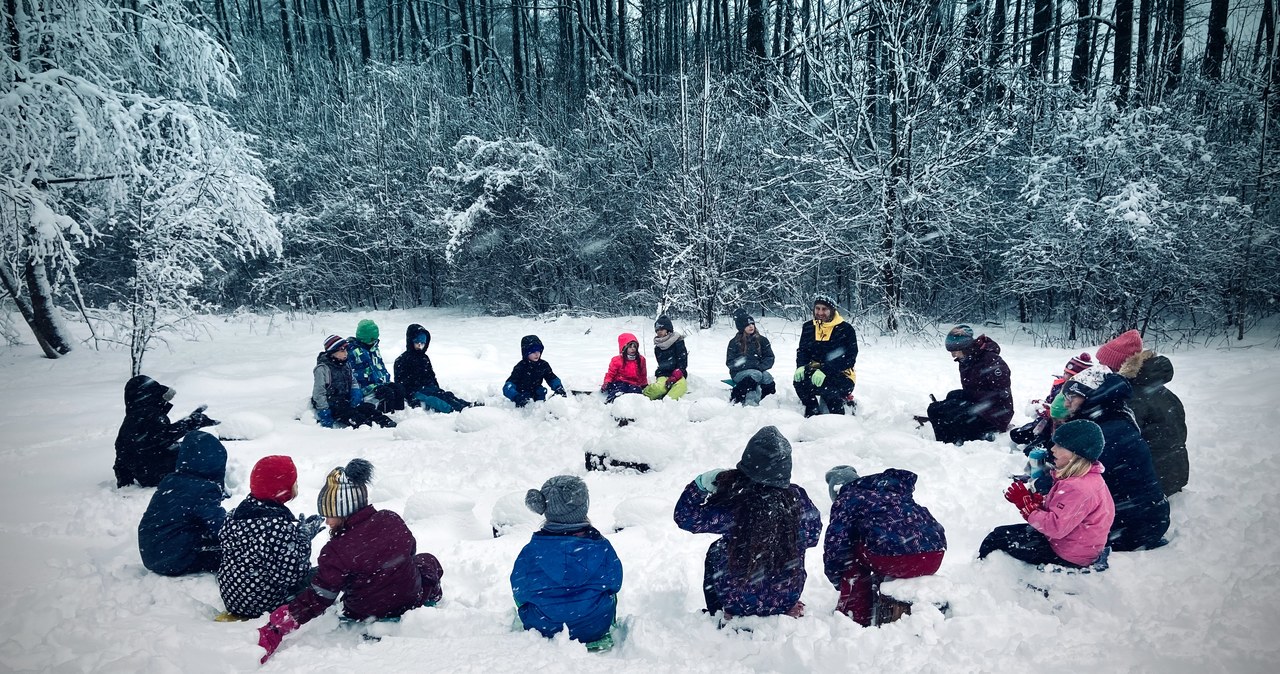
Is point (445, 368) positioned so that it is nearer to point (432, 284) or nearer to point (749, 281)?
point (749, 281)

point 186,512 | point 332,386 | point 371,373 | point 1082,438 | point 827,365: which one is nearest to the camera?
point 1082,438

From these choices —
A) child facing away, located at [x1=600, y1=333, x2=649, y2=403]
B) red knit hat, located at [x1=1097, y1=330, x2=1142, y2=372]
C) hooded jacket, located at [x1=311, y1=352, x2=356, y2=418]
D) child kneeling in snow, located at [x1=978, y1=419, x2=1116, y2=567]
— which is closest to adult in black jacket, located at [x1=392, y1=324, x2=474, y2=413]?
hooded jacket, located at [x1=311, y1=352, x2=356, y2=418]

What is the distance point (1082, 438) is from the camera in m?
3.12

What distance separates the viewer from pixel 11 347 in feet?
35.7

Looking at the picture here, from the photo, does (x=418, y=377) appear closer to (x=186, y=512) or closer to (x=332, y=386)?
(x=332, y=386)

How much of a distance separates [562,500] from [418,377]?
536cm

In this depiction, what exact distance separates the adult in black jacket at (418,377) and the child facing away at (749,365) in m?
3.40

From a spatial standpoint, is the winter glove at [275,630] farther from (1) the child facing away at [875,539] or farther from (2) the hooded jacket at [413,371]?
(2) the hooded jacket at [413,371]

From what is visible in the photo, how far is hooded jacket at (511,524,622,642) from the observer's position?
2.95m

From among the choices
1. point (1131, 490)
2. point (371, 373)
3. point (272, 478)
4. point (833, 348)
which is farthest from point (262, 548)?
point (833, 348)

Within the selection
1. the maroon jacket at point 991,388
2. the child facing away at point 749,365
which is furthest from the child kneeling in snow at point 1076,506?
the child facing away at point 749,365

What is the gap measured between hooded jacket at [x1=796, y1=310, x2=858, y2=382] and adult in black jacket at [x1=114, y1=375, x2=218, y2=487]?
6.28m

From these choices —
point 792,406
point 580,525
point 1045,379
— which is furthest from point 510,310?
point 580,525

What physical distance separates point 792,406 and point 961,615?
14.4ft
